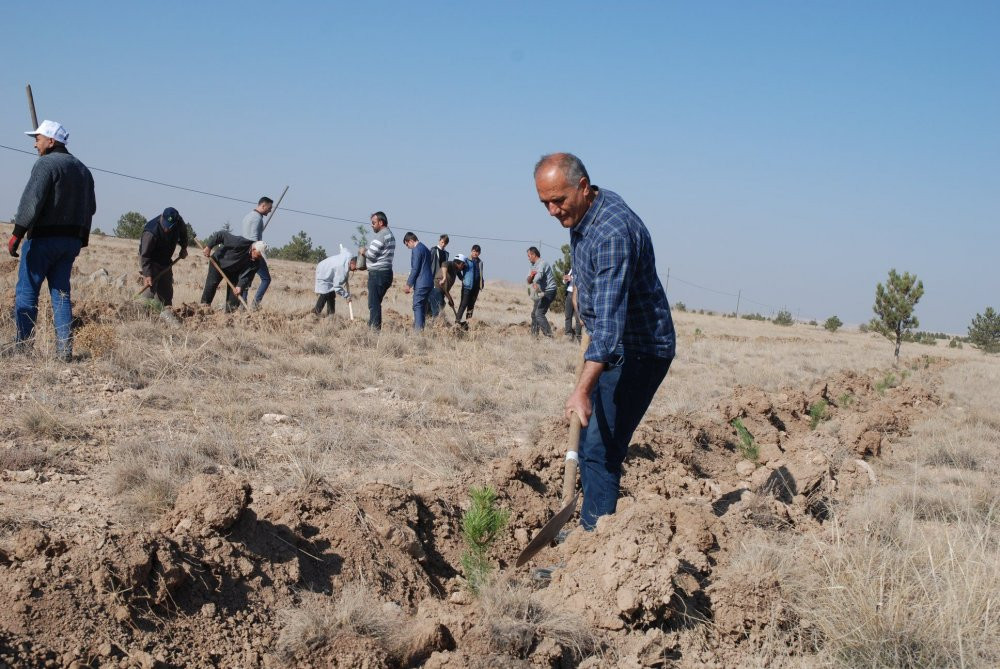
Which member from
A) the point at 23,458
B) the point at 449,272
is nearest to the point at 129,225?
the point at 449,272

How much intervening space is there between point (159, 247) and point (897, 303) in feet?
64.4

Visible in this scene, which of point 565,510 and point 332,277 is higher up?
point 332,277

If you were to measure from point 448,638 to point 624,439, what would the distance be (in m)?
1.57

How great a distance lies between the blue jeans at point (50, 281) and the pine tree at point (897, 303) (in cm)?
2089

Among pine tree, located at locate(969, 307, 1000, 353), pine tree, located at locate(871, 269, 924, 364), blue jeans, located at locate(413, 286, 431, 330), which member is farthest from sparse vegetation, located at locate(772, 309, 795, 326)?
blue jeans, located at locate(413, 286, 431, 330)

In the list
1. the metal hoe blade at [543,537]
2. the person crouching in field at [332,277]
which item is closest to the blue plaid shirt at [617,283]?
the metal hoe blade at [543,537]

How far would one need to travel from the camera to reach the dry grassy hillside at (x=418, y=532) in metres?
3.03

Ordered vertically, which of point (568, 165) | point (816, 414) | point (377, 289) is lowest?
point (816, 414)

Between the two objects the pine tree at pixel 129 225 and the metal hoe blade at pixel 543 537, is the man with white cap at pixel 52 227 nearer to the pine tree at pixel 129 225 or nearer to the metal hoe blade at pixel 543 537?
the metal hoe blade at pixel 543 537

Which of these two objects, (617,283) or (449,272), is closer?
(617,283)

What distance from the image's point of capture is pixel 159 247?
10.6 metres

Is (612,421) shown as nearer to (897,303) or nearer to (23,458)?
(23,458)

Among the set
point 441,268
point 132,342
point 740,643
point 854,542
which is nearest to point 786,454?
point 854,542

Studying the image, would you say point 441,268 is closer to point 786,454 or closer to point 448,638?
point 786,454
